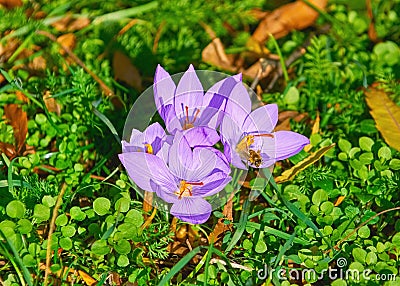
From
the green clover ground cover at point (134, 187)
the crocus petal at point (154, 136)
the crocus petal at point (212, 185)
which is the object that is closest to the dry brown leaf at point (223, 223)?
the green clover ground cover at point (134, 187)

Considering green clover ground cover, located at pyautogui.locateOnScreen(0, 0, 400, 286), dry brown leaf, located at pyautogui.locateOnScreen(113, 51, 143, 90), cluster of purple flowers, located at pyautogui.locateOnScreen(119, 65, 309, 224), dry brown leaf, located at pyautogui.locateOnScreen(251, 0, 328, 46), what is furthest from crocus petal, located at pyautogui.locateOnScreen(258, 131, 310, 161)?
dry brown leaf, located at pyautogui.locateOnScreen(251, 0, 328, 46)

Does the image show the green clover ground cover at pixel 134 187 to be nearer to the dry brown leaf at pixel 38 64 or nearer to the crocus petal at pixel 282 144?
the dry brown leaf at pixel 38 64

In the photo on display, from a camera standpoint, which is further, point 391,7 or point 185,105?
point 391,7

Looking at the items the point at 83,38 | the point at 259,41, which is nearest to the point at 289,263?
the point at 259,41

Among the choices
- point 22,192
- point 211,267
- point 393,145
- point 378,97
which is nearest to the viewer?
point 211,267

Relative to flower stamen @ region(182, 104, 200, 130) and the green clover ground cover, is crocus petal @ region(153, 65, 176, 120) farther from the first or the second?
the green clover ground cover

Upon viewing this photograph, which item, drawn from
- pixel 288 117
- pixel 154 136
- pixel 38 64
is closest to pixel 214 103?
pixel 154 136

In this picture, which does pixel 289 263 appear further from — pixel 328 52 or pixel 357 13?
pixel 357 13
